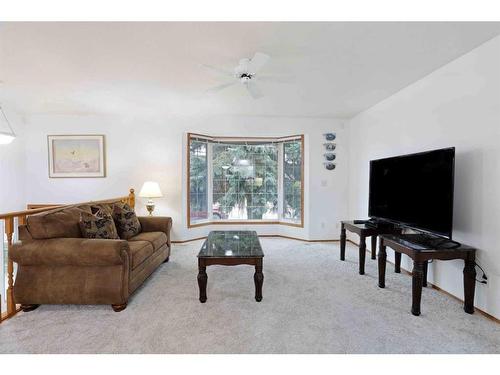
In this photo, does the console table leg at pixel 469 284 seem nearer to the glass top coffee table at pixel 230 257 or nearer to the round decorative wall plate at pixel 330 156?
the glass top coffee table at pixel 230 257

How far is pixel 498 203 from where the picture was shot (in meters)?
2.09

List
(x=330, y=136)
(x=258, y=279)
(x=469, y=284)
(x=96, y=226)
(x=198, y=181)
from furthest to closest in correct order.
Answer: (x=198, y=181), (x=330, y=136), (x=96, y=226), (x=258, y=279), (x=469, y=284)

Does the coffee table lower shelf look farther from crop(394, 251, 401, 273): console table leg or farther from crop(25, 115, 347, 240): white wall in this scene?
crop(25, 115, 347, 240): white wall

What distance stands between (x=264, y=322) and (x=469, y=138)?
8.21 feet

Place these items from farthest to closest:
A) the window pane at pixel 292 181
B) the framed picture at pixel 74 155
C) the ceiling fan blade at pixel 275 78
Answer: the window pane at pixel 292 181 → the framed picture at pixel 74 155 → the ceiling fan blade at pixel 275 78

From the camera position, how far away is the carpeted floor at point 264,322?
1786mm

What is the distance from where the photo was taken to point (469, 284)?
7.17ft

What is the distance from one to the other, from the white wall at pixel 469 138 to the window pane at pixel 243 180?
261 centimetres

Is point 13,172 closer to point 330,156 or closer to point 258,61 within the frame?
point 258,61

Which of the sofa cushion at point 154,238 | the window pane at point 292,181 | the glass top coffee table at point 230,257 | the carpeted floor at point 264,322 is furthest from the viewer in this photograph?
the window pane at point 292,181

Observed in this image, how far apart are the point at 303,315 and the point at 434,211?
158cm

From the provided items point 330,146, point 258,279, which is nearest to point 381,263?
point 258,279

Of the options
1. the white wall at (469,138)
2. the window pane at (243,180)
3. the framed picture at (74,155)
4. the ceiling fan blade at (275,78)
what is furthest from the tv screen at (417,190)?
the framed picture at (74,155)
